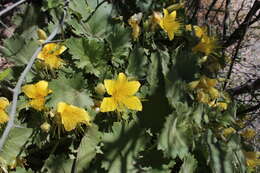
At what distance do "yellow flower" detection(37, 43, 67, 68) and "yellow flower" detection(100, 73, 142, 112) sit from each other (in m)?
0.23

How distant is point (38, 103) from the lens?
137cm

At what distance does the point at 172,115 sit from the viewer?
4.54 ft

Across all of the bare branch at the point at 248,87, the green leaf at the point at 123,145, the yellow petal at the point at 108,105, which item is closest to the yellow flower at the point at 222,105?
the bare branch at the point at 248,87

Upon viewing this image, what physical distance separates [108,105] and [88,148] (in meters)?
0.19

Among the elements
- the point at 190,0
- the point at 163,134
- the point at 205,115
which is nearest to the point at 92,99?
the point at 163,134

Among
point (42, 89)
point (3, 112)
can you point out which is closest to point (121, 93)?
point (42, 89)

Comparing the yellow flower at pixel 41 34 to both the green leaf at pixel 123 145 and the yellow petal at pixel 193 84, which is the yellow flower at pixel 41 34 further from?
the yellow petal at pixel 193 84

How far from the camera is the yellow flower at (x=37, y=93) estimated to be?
1.36 m

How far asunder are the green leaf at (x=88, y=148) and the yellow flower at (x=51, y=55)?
0.27 meters

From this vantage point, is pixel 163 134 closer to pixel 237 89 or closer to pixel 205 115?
pixel 205 115

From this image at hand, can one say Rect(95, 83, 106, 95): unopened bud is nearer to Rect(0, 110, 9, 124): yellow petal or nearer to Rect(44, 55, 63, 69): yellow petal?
Rect(44, 55, 63, 69): yellow petal

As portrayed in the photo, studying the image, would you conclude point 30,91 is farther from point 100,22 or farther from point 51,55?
point 100,22

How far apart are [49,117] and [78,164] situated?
0.19 m

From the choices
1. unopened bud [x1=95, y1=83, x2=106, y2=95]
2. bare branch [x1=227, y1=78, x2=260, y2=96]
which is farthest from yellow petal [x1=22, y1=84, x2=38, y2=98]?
bare branch [x1=227, y1=78, x2=260, y2=96]
